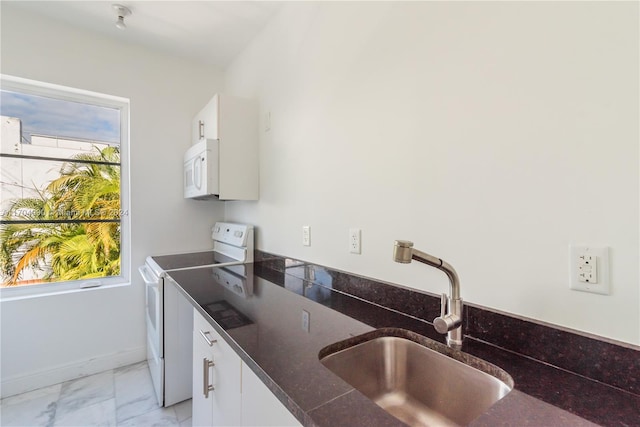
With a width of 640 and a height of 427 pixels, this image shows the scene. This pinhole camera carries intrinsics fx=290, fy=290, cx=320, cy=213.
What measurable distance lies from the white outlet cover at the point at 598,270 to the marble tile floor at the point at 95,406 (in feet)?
6.60

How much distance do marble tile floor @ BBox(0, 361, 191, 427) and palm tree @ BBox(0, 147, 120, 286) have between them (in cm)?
77

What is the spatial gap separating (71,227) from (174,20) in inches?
67.0

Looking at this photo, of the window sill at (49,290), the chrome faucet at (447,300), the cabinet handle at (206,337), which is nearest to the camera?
the chrome faucet at (447,300)

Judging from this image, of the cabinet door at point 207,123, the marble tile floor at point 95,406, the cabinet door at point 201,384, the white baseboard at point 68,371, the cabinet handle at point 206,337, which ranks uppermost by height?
the cabinet door at point 207,123

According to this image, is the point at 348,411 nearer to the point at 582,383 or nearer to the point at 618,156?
the point at 582,383

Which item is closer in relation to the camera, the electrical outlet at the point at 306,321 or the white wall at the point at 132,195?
the electrical outlet at the point at 306,321

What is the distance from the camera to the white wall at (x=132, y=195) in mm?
1970

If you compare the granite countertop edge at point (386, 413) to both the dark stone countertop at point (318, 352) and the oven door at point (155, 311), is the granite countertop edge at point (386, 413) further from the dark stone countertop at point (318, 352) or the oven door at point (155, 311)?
the oven door at point (155, 311)

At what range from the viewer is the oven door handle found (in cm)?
187

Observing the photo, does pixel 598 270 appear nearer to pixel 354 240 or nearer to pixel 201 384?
pixel 354 240

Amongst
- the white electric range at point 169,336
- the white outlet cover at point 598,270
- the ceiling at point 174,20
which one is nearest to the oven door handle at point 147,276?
the white electric range at point 169,336

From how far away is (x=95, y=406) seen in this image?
6.05 ft

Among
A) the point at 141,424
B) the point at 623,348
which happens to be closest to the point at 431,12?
the point at 623,348

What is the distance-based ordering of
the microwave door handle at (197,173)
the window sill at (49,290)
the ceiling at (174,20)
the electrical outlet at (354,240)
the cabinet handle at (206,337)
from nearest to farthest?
1. the cabinet handle at (206,337)
2. the electrical outlet at (354,240)
3. the ceiling at (174,20)
4. the window sill at (49,290)
5. the microwave door handle at (197,173)
